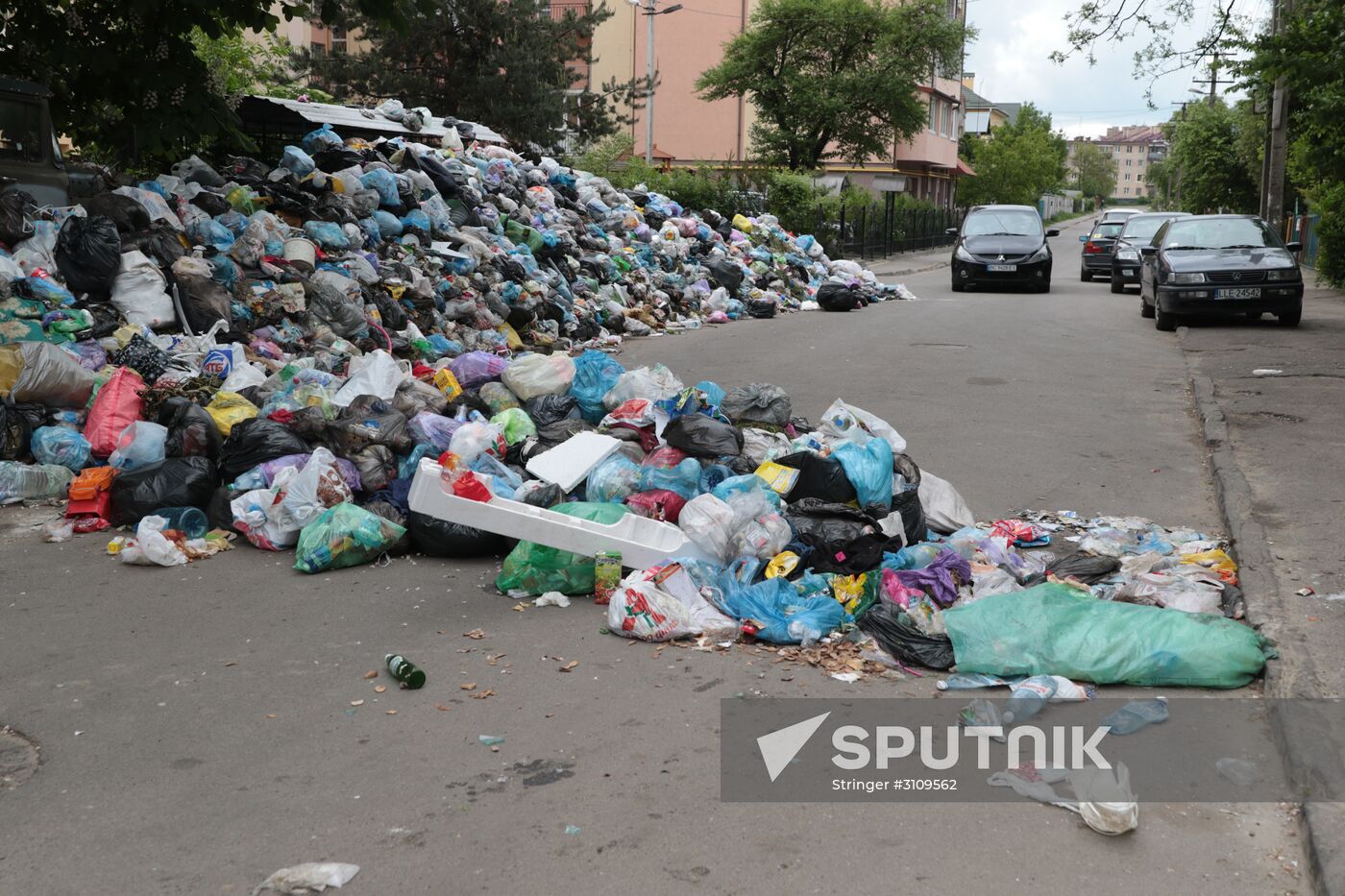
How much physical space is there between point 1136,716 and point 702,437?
3.03 m

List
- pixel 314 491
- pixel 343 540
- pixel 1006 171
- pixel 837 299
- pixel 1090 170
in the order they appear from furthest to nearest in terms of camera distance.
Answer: pixel 1090 170 < pixel 1006 171 < pixel 837 299 < pixel 314 491 < pixel 343 540

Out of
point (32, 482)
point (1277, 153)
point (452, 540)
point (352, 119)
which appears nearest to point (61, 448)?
point (32, 482)

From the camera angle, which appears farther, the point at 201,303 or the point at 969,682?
the point at 201,303

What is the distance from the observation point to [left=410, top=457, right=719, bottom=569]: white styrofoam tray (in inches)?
221

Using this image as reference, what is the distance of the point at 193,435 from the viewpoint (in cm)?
707

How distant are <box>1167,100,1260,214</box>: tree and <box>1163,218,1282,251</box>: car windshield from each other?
88.2 ft

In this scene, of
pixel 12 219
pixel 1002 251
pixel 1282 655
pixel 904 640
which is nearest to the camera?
pixel 1282 655

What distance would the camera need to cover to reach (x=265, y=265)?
37.1 ft

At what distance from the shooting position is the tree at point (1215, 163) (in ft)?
133

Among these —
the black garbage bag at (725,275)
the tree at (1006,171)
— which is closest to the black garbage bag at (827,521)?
the black garbage bag at (725,275)

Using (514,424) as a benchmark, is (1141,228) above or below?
above

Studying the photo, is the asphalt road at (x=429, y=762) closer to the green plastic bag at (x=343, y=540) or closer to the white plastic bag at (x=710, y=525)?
the green plastic bag at (x=343, y=540)

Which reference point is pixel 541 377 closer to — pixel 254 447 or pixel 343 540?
pixel 254 447

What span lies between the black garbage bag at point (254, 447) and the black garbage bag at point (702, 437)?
7.25ft
